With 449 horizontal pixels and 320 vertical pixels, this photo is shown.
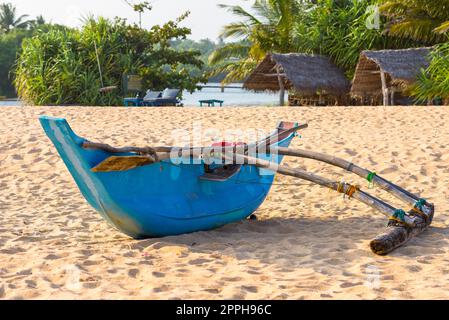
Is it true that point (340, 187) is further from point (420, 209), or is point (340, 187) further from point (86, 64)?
point (86, 64)

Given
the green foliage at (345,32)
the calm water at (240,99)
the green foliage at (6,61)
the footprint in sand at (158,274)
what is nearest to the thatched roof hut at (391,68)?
the green foliage at (345,32)

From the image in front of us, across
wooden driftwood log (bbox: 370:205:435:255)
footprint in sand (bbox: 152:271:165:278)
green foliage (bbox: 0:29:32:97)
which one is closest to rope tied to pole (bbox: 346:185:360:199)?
wooden driftwood log (bbox: 370:205:435:255)

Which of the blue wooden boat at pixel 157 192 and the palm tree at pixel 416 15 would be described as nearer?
the blue wooden boat at pixel 157 192

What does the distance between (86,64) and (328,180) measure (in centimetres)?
1502

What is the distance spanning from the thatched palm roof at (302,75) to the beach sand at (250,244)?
26.1 feet

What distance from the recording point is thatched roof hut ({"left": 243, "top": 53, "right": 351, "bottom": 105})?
1719 centimetres

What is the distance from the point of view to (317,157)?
16.9ft

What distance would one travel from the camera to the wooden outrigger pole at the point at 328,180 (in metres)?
4.39

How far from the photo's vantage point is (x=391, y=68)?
15.3 metres

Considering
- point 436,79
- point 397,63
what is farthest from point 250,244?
point 397,63

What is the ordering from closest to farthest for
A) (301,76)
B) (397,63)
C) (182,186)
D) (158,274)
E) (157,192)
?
(158,274)
(157,192)
(182,186)
(397,63)
(301,76)

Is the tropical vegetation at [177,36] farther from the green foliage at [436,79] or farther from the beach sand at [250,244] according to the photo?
the beach sand at [250,244]
